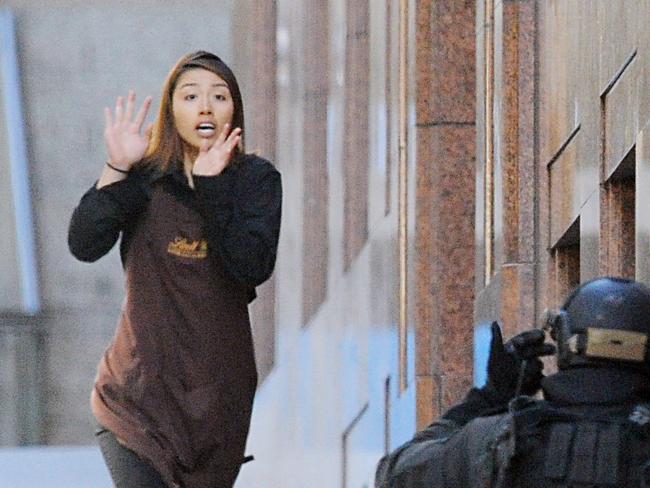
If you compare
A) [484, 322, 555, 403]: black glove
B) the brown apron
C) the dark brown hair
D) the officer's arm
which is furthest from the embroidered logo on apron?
[484, 322, 555, 403]: black glove

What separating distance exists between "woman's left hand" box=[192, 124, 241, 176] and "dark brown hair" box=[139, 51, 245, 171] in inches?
8.4

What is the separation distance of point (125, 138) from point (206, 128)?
0.82ft

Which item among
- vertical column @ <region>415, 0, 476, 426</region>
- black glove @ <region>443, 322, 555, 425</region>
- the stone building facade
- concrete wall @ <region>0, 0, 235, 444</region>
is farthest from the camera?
concrete wall @ <region>0, 0, 235, 444</region>

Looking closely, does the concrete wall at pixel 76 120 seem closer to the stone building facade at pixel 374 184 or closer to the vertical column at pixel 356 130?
the stone building facade at pixel 374 184

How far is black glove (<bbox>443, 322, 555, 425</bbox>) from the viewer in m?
6.57

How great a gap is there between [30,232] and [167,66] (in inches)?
64.7

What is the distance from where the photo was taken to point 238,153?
30.0 ft

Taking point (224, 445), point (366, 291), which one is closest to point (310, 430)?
point (366, 291)

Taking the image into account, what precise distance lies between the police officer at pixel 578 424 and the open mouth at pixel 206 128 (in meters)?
2.75

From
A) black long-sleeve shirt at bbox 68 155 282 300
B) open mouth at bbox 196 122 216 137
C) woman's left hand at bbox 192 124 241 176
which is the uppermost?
open mouth at bbox 196 122 216 137

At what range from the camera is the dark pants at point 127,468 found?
899 centimetres

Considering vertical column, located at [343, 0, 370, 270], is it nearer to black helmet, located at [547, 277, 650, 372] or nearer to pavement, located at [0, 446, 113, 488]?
pavement, located at [0, 446, 113, 488]

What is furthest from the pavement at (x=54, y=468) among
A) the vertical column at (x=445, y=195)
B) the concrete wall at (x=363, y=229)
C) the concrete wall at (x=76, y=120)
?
the vertical column at (x=445, y=195)

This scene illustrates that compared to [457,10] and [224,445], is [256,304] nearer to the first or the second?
Answer: [457,10]
